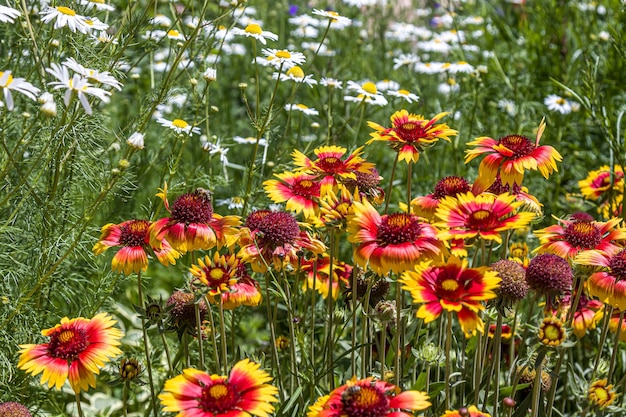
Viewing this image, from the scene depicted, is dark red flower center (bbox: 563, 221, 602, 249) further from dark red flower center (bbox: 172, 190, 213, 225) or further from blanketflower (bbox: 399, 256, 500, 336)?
dark red flower center (bbox: 172, 190, 213, 225)

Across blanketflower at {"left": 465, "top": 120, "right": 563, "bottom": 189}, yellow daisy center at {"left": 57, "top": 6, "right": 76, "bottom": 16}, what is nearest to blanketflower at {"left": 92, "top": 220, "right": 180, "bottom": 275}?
yellow daisy center at {"left": 57, "top": 6, "right": 76, "bottom": 16}

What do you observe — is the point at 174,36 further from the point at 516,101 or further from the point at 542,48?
the point at 542,48

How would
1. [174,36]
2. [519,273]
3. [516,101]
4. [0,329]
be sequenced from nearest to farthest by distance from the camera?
[519,273] → [0,329] → [174,36] → [516,101]

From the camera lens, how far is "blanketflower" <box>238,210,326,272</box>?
5.58 ft

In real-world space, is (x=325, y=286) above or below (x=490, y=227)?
below

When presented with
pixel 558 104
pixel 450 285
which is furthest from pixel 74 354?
pixel 558 104

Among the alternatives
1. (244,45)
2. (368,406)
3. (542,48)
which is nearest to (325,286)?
(368,406)

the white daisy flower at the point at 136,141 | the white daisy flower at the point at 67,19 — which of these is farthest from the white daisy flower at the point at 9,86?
the white daisy flower at the point at 67,19

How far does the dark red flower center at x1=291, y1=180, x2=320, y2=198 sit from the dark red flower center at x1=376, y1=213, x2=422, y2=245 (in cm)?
36

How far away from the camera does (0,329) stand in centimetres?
195

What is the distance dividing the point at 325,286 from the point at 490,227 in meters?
0.69

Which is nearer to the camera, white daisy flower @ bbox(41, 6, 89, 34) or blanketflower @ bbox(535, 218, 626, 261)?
blanketflower @ bbox(535, 218, 626, 261)

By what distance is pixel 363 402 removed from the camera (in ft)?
Answer: 4.25

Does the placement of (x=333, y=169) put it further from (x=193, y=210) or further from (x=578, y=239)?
(x=578, y=239)
